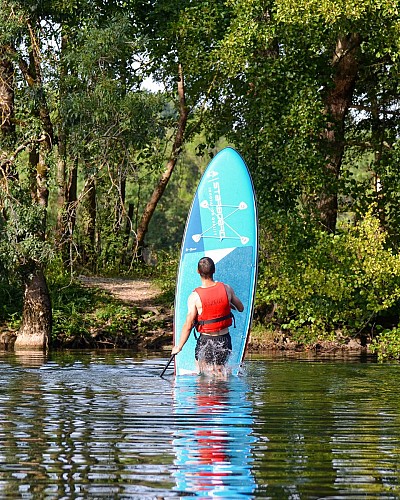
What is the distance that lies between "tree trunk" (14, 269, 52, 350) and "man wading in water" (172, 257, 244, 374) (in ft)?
25.3

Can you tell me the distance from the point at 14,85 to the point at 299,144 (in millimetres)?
4729

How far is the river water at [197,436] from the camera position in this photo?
5783 millimetres

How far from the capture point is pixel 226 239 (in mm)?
13695

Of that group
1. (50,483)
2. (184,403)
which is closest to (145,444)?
(50,483)

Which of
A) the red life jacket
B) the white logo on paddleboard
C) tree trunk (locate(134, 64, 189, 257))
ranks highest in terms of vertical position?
tree trunk (locate(134, 64, 189, 257))

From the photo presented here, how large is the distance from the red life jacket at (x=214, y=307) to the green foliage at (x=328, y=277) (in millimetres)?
6712

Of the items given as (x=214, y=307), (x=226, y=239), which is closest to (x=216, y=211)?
(x=226, y=239)

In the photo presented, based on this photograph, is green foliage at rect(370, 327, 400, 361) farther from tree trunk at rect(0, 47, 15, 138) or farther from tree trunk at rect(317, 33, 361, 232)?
tree trunk at rect(0, 47, 15, 138)

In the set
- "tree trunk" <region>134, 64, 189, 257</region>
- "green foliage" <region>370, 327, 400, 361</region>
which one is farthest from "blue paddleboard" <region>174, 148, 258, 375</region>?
"tree trunk" <region>134, 64, 189, 257</region>

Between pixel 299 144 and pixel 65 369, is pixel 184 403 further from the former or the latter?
pixel 299 144

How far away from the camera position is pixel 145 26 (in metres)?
21.4

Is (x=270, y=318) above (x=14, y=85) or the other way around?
the other way around

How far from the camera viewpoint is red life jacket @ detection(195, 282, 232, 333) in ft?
36.9

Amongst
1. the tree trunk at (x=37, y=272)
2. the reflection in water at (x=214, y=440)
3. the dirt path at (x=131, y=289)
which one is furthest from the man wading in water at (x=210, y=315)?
→ the dirt path at (x=131, y=289)
